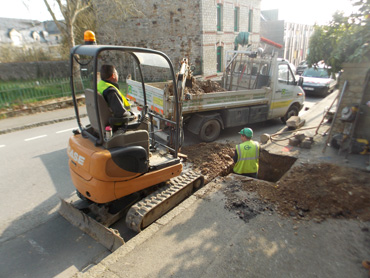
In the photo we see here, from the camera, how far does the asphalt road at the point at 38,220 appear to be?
317 centimetres

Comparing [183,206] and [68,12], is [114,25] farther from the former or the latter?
[183,206]

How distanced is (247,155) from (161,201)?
75.4 inches

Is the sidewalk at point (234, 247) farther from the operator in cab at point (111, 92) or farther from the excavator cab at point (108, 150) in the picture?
the operator in cab at point (111, 92)

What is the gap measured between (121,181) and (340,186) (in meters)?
3.76

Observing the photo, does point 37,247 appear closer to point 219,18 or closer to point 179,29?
point 179,29

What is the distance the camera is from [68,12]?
41.6 ft

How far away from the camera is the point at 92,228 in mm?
3504

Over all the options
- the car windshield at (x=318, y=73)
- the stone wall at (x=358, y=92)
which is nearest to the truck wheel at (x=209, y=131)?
the stone wall at (x=358, y=92)

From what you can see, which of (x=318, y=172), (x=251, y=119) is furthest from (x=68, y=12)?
(x=318, y=172)

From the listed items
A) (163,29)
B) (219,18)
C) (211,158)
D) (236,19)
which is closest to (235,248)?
(211,158)

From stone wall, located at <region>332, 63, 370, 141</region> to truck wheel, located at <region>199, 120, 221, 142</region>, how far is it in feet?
11.2

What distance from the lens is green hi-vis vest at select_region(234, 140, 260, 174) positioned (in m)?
4.49

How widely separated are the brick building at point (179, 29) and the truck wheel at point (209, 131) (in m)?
13.0

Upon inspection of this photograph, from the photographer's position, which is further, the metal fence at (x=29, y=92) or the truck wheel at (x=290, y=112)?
the metal fence at (x=29, y=92)
